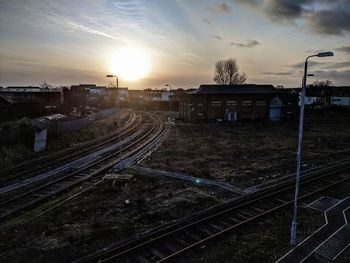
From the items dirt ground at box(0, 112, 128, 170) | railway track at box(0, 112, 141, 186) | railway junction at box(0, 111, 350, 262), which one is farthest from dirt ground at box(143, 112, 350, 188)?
dirt ground at box(0, 112, 128, 170)

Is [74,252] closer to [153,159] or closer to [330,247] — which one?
[330,247]

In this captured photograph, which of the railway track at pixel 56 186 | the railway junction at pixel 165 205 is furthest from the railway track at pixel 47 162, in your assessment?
the railway track at pixel 56 186

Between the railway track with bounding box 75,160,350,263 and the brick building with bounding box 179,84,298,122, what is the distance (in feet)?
118

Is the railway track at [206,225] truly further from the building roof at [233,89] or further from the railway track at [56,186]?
the building roof at [233,89]

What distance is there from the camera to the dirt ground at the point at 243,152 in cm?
2069

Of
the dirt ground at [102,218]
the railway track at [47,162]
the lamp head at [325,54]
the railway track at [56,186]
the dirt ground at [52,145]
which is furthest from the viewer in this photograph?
the dirt ground at [52,145]

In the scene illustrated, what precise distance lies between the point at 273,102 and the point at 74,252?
173 feet

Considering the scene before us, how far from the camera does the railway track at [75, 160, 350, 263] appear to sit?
9.97m

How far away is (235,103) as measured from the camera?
176 feet

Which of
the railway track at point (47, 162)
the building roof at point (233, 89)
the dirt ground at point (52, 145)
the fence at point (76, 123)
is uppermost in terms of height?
the building roof at point (233, 89)

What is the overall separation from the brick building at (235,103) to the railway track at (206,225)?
35966 mm

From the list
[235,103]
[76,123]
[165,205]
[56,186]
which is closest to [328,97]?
[235,103]

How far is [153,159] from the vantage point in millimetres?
24672

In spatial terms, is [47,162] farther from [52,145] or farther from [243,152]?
[243,152]
